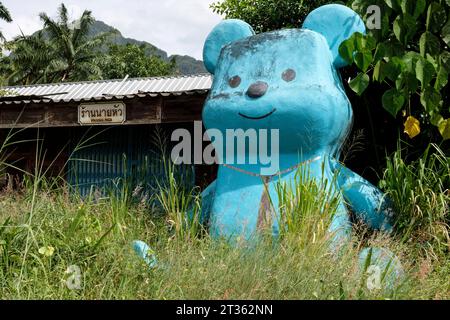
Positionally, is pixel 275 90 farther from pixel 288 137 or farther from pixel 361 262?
pixel 361 262

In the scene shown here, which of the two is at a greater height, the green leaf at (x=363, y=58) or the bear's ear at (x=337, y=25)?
the bear's ear at (x=337, y=25)

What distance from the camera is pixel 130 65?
80.9 feet

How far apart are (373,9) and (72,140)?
18.7 feet

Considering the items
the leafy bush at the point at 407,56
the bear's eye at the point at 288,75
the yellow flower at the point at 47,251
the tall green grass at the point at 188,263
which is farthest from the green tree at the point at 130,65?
the yellow flower at the point at 47,251

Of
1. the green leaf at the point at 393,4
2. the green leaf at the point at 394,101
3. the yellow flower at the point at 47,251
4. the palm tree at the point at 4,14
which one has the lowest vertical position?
the yellow flower at the point at 47,251

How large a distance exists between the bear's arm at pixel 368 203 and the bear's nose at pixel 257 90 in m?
0.85

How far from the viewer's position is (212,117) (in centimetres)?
445

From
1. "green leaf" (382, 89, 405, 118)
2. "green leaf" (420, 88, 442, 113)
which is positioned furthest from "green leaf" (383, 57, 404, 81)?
"green leaf" (420, 88, 442, 113)

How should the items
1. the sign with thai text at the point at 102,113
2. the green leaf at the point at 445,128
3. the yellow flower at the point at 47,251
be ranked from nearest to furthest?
the yellow flower at the point at 47,251 < the green leaf at the point at 445,128 < the sign with thai text at the point at 102,113

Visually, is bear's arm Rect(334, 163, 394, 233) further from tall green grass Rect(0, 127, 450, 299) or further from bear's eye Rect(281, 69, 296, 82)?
bear's eye Rect(281, 69, 296, 82)

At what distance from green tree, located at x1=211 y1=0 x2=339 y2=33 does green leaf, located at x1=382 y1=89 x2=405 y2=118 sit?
3.24 meters

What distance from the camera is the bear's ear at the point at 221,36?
5016 mm

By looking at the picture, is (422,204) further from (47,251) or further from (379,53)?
(47,251)

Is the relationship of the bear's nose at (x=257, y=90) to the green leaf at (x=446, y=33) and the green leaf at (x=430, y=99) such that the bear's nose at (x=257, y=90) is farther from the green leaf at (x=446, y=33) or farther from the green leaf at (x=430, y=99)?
the green leaf at (x=446, y=33)
